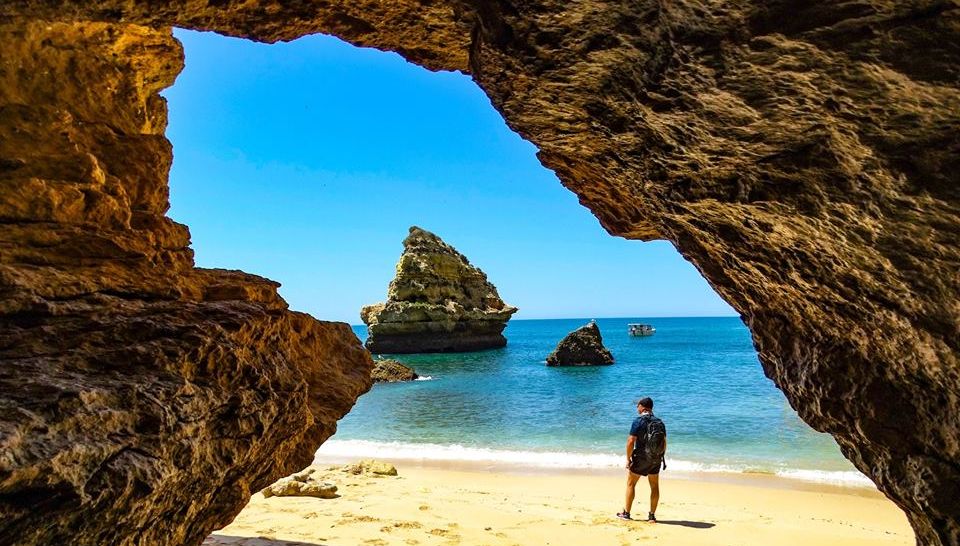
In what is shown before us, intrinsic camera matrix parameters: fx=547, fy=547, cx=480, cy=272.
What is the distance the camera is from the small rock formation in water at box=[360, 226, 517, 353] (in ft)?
184

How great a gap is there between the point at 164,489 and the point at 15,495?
886 millimetres

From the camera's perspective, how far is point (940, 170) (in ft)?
7.70

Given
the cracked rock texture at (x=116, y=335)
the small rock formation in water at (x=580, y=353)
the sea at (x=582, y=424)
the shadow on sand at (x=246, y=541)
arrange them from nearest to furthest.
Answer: the cracked rock texture at (x=116, y=335) < the shadow on sand at (x=246, y=541) < the sea at (x=582, y=424) < the small rock formation in water at (x=580, y=353)

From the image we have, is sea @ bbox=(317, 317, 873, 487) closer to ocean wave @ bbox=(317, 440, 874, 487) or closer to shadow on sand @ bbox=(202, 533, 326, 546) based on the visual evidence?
ocean wave @ bbox=(317, 440, 874, 487)

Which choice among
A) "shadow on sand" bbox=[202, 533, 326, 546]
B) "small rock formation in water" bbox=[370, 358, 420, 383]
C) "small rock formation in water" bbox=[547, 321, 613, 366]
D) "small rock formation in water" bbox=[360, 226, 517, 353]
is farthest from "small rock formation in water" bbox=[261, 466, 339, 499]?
"small rock formation in water" bbox=[360, 226, 517, 353]

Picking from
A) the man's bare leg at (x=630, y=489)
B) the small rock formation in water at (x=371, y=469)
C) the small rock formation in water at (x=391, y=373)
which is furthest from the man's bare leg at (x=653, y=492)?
the small rock formation in water at (x=391, y=373)

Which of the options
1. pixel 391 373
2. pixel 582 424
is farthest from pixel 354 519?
pixel 391 373

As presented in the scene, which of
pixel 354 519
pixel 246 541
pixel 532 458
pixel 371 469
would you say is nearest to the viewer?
pixel 246 541

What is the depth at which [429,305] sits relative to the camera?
5597 centimetres

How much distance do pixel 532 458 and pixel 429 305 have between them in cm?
4123

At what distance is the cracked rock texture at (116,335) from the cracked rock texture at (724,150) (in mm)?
28

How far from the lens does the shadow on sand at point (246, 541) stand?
5.96m

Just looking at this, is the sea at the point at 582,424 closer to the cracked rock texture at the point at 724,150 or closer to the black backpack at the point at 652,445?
the black backpack at the point at 652,445

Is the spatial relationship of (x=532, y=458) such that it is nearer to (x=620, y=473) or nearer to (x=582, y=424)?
(x=620, y=473)
